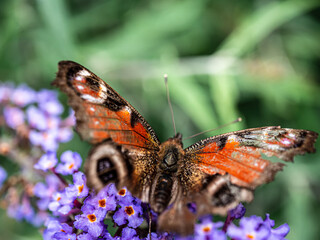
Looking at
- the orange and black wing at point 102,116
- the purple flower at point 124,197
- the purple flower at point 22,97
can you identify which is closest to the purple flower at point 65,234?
the purple flower at point 124,197

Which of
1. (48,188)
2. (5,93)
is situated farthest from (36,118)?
(48,188)

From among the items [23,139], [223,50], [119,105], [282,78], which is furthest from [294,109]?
[23,139]

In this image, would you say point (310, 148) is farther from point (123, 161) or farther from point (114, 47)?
point (114, 47)

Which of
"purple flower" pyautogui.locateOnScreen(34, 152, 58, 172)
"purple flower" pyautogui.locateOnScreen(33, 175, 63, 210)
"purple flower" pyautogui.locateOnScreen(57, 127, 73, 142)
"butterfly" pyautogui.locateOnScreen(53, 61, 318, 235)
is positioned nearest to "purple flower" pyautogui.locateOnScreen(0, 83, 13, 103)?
"purple flower" pyautogui.locateOnScreen(57, 127, 73, 142)

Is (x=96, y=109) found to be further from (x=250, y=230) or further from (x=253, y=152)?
(x=250, y=230)

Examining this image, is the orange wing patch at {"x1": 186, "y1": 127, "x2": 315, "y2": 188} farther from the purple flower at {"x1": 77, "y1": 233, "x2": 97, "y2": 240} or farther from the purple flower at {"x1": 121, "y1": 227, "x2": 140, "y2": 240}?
the purple flower at {"x1": 77, "y1": 233, "x2": 97, "y2": 240}

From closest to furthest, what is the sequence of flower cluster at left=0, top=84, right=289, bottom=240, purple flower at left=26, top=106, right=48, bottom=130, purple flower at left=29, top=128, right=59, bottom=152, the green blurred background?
flower cluster at left=0, top=84, right=289, bottom=240
purple flower at left=29, top=128, right=59, bottom=152
purple flower at left=26, top=106, right=48, bottom=130
the green blurred background

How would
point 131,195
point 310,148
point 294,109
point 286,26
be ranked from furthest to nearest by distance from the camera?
1. point 286,26
2. point 294,109
3. point 131,195
4. point 310,148
